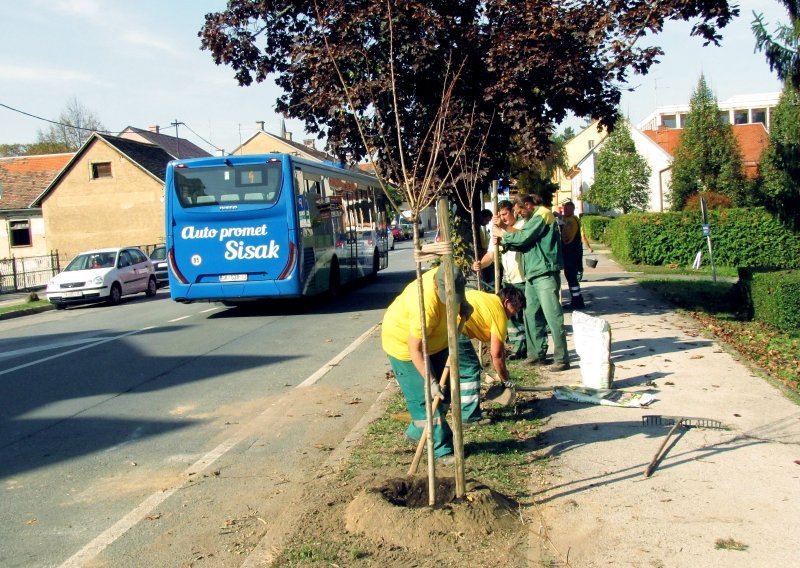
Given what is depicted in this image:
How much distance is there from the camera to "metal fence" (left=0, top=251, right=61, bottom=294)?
30359 mm

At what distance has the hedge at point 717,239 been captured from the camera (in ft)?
74.1

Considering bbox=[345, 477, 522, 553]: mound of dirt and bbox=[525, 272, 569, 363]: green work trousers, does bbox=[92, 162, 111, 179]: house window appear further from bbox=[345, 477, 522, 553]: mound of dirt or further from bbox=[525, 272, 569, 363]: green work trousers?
bbox=[345, 477, 522, 553]: mound of dirt

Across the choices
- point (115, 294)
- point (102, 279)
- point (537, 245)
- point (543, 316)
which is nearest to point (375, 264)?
point (115, 294)

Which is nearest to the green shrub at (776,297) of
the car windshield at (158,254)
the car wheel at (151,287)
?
the car wheel at (151,287)

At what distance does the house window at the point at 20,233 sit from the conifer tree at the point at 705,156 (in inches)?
1487

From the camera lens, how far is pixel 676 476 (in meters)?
5.12

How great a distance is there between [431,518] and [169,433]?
3.71 metres

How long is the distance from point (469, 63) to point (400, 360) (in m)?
7.15

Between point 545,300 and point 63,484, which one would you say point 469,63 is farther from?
point 63,484

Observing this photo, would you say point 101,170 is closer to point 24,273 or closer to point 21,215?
point 21,215

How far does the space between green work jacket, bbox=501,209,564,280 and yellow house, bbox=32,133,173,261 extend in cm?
4076

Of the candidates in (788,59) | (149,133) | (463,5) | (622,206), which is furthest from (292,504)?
(149,133)

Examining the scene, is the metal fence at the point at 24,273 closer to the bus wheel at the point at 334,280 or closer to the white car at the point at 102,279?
the white car at the point at 102,279

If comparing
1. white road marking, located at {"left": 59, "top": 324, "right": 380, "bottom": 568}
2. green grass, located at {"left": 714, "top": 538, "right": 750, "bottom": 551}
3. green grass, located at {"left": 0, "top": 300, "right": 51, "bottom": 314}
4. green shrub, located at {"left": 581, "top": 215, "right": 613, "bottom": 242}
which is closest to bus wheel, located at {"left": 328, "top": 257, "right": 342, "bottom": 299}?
green grass, located at {"left": 0, "top": 300, "right": 51, "bottom": 314}
